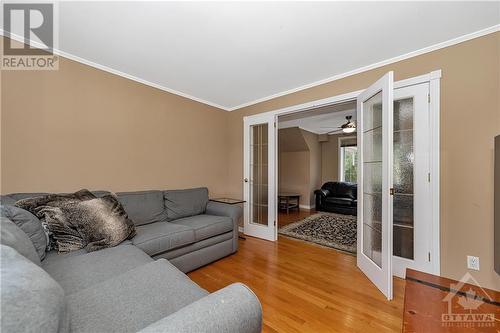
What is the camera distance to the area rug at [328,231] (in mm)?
3281

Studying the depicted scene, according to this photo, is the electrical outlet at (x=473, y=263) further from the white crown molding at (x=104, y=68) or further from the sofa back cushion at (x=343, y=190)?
the white crown molding at (x=104, y=68)

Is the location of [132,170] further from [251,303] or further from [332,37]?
[332,37]

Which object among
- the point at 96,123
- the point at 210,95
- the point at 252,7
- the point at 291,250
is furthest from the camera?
the point at 210,95

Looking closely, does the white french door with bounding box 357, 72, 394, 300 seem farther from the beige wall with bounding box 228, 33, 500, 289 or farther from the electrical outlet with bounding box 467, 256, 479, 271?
the electrical outlet with bounding box 467, 256, 479, 271

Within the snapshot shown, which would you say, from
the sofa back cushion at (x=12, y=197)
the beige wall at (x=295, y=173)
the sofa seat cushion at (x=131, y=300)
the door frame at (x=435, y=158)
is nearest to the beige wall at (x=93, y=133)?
the sofa back cushion at (x=12, y=197)

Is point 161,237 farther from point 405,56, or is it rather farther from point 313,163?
point 313,163

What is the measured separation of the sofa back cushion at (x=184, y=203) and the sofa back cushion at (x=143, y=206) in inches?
3.5

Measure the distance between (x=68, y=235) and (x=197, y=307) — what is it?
5.19 feet

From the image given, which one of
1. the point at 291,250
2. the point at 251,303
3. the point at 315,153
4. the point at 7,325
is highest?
the point at 315,153

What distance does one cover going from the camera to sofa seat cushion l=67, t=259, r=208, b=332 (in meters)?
0.90

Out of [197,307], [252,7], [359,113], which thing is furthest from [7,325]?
[359,113]

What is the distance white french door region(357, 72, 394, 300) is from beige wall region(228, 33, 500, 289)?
1.87 ft

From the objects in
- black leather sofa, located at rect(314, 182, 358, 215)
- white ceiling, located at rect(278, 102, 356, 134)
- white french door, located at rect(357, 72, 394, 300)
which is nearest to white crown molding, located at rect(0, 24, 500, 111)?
white french door, located at rect(357, 72, 394, 300)

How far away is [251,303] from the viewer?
886 millimetres
